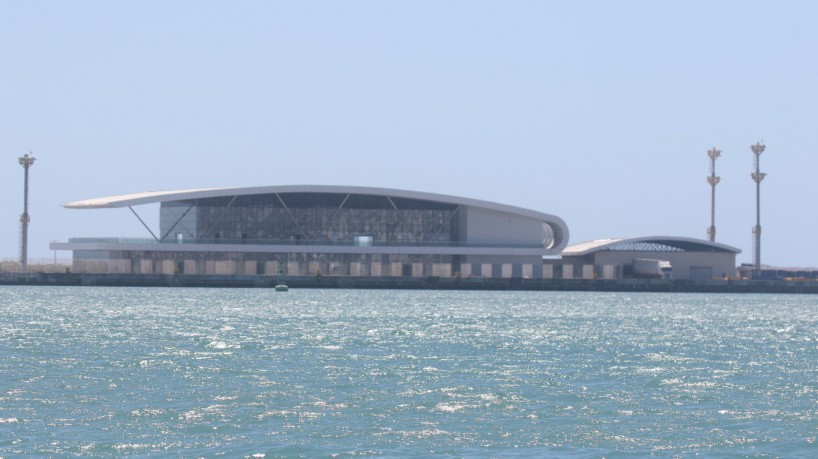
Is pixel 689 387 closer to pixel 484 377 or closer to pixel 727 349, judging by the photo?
pixel 484 377

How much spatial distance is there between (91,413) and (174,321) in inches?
1531

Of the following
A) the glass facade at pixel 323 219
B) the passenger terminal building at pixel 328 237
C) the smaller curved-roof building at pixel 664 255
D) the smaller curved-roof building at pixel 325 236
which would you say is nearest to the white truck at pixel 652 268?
the smaller curved-roof building at pixel 664 255

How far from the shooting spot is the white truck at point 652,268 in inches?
5566

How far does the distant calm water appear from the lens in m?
30.5

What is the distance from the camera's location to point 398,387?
40000 mm

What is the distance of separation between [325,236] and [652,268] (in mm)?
31334

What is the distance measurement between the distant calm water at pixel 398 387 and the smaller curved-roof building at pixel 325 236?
5510cm

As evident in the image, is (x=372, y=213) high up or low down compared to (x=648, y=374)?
up

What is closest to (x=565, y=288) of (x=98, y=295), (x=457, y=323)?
(x=98, y=295)

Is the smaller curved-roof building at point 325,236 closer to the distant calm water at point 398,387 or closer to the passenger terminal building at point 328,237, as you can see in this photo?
the passenger terminal building at point 328,237

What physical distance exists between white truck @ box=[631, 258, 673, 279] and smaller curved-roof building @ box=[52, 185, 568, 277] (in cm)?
917

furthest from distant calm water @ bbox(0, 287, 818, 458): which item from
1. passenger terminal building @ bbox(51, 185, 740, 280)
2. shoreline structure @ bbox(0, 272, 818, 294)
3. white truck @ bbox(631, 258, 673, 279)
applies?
white truck @ bbox(631, 258, 673, 279)

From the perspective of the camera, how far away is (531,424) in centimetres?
3322

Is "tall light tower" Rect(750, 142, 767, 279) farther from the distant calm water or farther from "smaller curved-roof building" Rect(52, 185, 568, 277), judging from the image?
the distant calm water
